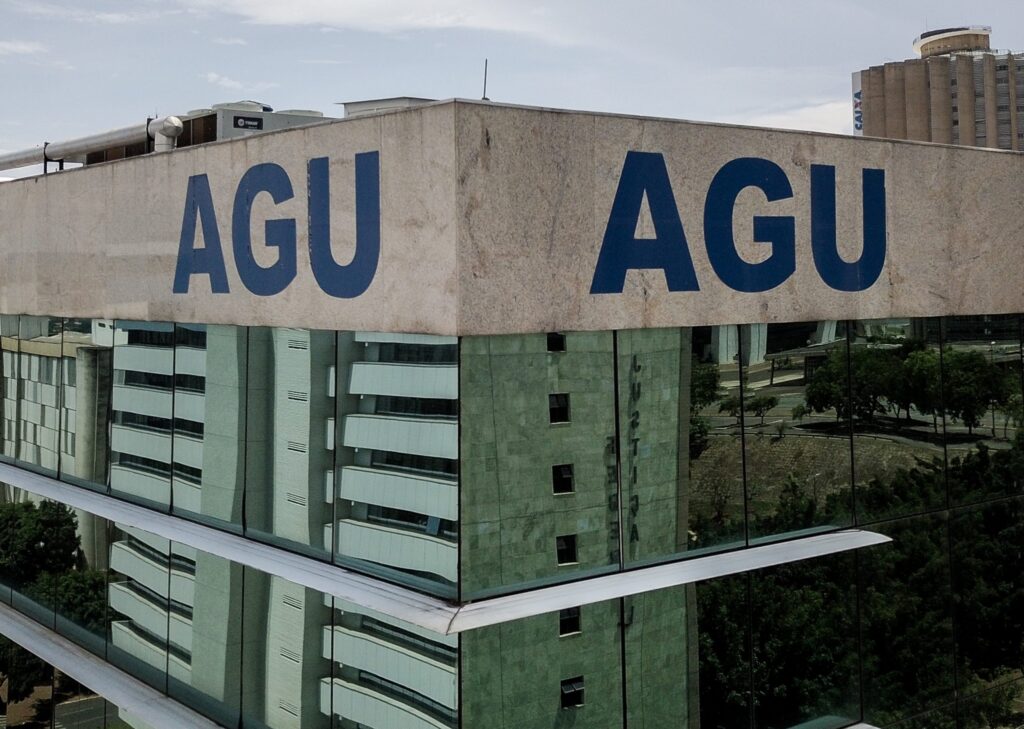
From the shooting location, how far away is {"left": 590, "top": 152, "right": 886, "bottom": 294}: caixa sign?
11.0m

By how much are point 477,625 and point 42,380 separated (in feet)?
33.9

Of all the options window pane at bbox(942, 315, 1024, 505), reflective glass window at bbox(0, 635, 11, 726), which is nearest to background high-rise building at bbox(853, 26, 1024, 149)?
window pane at bbox(942, 315, 1024, 505)

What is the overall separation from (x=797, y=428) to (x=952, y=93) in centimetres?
12588

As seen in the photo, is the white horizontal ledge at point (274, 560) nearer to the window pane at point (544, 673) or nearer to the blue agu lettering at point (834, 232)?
the window pane at point (544, 673)

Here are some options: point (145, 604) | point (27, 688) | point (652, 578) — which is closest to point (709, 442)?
point (652, 578)

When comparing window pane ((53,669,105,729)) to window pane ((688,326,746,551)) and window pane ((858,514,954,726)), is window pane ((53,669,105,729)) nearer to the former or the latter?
window pane ((688,326,746,551))

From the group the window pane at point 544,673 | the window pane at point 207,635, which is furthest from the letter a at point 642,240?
the window pane at point 207,635

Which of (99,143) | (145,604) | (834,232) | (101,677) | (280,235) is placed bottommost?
(101,677)

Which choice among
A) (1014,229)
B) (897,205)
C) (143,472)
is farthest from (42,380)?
(1014,229)

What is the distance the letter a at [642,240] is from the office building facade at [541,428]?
1.6 inches

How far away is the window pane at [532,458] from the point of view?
10133mm

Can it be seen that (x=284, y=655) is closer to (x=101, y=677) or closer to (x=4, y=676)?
(x=101, y=677)

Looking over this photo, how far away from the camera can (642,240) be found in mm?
11141

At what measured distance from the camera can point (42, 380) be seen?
17531 mm
